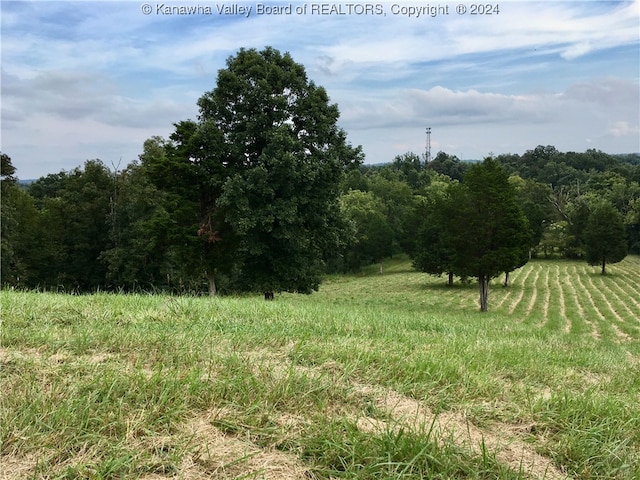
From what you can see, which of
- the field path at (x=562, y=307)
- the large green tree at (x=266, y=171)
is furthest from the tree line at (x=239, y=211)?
the field path at (x=562, y=307)

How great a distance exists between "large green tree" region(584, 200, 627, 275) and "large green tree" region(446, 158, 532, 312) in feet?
91.3

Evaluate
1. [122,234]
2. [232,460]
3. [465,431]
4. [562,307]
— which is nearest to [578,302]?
[562,307]

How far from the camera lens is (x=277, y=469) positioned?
8.77ft

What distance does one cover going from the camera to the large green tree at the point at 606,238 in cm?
5022

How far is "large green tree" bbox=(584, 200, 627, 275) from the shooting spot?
50219 mm

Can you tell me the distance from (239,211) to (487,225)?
16.5 metres

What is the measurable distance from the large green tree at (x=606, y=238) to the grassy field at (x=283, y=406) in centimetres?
5228

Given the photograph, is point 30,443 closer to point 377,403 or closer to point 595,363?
point 377,403

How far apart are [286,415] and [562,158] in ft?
580

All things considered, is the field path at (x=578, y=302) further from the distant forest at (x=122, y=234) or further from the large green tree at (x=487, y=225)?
the distant forest at (x=122, y=234)

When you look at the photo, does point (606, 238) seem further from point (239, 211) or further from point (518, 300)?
point (239, 211)

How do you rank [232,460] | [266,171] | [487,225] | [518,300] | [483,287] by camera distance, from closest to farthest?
[232,460] → [266,171] → [487,225] → [483,287] → [518,300]

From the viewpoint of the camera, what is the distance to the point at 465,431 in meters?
3.32

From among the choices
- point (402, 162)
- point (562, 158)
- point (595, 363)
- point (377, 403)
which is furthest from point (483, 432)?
point (562, 158)
